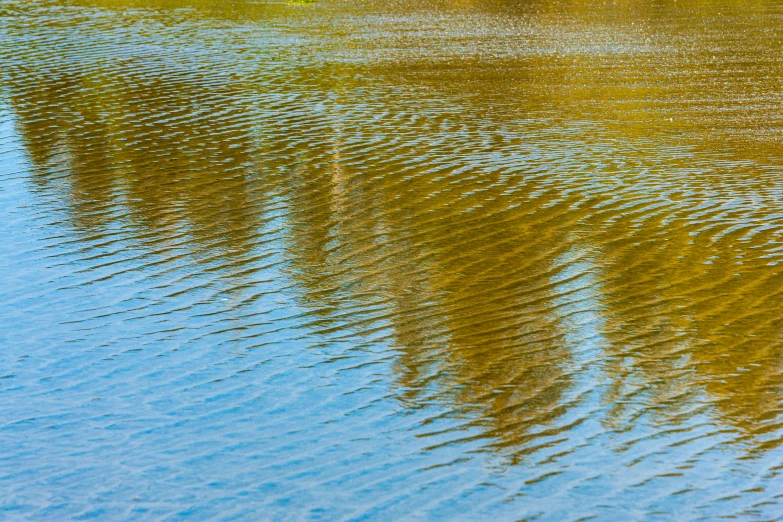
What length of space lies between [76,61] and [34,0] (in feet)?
45.9

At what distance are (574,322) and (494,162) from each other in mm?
6037

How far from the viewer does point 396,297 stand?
9961mm

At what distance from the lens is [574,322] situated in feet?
30.6

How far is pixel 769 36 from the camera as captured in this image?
25531 mm

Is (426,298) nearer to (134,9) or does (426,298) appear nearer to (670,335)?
(670,335)

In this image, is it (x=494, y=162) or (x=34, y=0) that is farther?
(x=34, y=0)

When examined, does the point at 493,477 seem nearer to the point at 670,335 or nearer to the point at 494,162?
the point at 670,335

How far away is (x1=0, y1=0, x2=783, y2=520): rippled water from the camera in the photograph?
685cm

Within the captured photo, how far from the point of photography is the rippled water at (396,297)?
22.5 ft

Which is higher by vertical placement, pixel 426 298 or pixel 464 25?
pixel 464 25

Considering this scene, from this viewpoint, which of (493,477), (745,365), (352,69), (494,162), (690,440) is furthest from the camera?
(352,69)

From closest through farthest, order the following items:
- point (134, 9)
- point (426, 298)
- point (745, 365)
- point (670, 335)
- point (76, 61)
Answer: point (745, 365), point (670, 335), point (426, 298), point (76, 61), point (134, 9)

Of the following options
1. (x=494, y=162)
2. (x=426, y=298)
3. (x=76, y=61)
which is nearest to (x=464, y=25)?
(x=76, y=61)

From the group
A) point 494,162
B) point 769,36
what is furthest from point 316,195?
point 769,36
